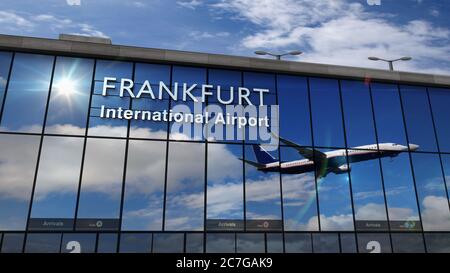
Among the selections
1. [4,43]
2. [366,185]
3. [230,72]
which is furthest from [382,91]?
[4,43]

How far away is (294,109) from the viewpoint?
879 inches

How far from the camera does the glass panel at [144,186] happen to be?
18.7m

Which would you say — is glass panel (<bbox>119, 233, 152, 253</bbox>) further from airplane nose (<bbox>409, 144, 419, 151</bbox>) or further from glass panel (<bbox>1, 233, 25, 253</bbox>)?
airplane nose (<bbox>409, 144, 419, 151</bbox>)

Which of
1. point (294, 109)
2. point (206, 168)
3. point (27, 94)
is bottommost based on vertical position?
point (206, 168)

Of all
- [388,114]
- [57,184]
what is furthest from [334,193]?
[57,184]

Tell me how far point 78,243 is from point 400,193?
17007 mm

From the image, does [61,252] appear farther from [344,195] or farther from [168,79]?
[344,195]

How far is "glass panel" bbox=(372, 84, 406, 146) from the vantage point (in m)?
23.0

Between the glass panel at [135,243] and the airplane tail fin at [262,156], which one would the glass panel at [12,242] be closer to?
the glass panel at [135,243]

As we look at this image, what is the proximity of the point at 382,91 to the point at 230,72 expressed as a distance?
954 cm

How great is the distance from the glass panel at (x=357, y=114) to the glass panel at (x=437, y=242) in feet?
19.5

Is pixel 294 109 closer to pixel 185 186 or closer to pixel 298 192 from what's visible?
pixel 298 192

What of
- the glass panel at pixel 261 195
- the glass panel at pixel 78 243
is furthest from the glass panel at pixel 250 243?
the glass panel at pixel 78 243

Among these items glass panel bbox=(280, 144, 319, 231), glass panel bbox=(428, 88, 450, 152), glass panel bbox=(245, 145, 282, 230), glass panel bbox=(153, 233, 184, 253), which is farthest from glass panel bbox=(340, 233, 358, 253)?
glass panel bbox=(153, 233, 184, 253)
